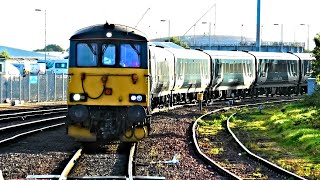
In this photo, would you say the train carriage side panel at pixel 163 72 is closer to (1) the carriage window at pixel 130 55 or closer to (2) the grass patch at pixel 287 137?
(2) the grass patch at pixel 287 137

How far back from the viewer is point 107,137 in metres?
16.2

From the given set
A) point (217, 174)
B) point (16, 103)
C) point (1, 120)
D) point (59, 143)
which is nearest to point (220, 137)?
point (59, 143)

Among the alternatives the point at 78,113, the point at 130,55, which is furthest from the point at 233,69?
the point at 78,113

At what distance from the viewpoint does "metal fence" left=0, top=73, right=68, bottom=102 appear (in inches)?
1737

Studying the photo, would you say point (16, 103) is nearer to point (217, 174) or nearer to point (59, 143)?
point (59, 143)

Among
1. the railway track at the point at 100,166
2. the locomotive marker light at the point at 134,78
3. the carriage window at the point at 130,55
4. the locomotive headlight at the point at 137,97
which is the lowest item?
the railway track at the point at 100,166

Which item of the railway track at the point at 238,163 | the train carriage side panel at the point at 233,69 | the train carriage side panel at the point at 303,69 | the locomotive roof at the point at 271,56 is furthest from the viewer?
the train carriage side panel at the point at 303,69

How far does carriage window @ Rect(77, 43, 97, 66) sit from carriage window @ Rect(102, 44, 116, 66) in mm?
205

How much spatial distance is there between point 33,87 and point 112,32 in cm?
3232

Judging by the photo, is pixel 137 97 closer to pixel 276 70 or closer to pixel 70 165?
pixel 70 165

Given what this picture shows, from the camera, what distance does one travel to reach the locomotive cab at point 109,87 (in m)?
16.1

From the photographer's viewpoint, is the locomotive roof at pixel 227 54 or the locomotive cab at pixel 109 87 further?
the locomotive roof at pixel 227 54

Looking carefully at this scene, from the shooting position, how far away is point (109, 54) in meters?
16.4

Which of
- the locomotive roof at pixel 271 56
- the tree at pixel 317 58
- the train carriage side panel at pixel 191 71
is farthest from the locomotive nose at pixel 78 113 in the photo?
the locomotive roof at pixel 271 56
